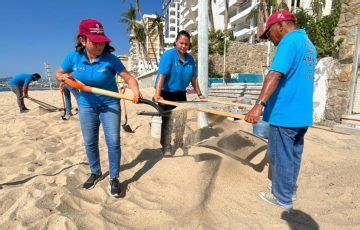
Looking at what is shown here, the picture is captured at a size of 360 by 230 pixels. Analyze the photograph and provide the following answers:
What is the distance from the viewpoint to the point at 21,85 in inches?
360

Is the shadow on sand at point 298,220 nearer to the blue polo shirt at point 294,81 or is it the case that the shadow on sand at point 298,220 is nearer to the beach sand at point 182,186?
the beach sand at point 182,186

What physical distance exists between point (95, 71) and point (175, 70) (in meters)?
1.33

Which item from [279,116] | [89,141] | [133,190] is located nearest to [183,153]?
[133,190]

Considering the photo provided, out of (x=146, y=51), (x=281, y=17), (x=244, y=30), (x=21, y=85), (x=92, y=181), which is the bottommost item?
(x=92, y=181)

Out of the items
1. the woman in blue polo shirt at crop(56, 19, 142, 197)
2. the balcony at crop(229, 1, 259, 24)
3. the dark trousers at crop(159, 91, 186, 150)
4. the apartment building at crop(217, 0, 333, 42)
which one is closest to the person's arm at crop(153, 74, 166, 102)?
the dark trousers at crop(159, 91, 186, 150)

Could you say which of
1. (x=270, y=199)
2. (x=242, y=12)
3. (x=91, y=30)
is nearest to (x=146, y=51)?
(x=242, y=12)

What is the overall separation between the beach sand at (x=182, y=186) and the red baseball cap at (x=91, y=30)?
1.59 m

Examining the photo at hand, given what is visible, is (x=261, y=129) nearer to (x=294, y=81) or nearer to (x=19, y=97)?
(x=294, y=81)

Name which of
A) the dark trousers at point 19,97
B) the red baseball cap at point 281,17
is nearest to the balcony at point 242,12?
the dark trousers at point 19,97

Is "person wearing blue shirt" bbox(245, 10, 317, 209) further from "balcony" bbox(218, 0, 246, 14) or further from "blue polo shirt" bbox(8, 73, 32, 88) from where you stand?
"balcony" bbox(218, 0, 246, 14)

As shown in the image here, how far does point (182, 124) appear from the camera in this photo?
3.64 metres

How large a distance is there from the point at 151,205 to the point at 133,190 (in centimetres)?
40

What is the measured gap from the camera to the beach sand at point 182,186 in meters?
2.33

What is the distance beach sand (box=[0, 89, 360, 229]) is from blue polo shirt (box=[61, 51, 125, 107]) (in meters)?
0.99
